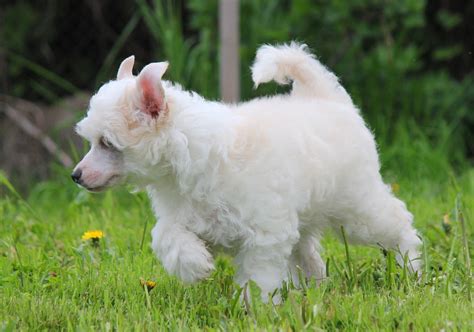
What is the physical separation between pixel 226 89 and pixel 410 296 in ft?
10.0

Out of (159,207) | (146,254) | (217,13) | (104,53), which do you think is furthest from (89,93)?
(159,207)

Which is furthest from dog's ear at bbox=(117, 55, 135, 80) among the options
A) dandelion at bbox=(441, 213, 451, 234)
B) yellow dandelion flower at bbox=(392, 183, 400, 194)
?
yellow dandelion flower at bbox=(392, 183, 400, 194)

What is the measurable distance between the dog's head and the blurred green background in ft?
8.51

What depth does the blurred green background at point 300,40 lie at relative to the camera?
6395 mm

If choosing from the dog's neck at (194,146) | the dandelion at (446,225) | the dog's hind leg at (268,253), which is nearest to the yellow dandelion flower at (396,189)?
the dandelion at (446,225)

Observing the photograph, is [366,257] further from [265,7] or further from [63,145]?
[63,145]

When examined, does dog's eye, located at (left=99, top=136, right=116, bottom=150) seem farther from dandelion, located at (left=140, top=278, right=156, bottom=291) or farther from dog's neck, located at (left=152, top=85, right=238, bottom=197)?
dandelion, located at (left=140, top=278, right=156, bottom=291)

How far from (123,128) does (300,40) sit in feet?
12.4

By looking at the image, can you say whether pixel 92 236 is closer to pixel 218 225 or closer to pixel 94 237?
pixel 94 237

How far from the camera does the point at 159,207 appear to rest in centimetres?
327

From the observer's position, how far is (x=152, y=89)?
119 inches

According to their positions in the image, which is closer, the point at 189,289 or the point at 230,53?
the point at 189,289

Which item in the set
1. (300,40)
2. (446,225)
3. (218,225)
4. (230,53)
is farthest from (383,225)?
(300,40)

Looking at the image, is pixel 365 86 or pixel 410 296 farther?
pixel 365 86
